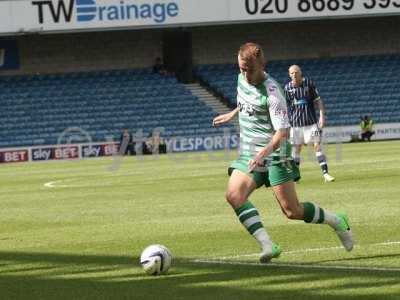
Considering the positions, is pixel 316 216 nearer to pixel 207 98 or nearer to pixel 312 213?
pixel 312 213

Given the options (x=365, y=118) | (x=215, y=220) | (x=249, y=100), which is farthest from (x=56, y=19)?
(x=249, y=100)

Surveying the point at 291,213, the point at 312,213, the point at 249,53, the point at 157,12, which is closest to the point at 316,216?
the point at 312,213

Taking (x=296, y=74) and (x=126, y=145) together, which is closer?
(x=296, y=74)

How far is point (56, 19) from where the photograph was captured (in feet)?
176

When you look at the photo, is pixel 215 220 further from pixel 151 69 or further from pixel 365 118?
pixel 151 69

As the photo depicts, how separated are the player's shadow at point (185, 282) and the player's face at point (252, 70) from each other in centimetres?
182

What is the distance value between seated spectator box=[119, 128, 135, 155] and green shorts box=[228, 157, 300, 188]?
39.2 m

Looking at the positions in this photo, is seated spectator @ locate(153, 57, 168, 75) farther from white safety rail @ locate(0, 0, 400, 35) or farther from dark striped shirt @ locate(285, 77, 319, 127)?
dark striped shirt @ locate(285, 77, 319, 127)

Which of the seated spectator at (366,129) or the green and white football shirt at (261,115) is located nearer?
the green and white football shirt at (261,115)

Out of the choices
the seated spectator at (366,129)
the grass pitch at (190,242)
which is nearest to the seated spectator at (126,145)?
the seated spectator at (366,129)

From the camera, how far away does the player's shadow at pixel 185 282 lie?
9547 mm

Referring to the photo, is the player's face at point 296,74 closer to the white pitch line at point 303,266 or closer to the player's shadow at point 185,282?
the player's shadow at point 185,282

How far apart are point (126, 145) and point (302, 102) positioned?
26834 mm

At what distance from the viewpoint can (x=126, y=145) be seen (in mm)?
50938
